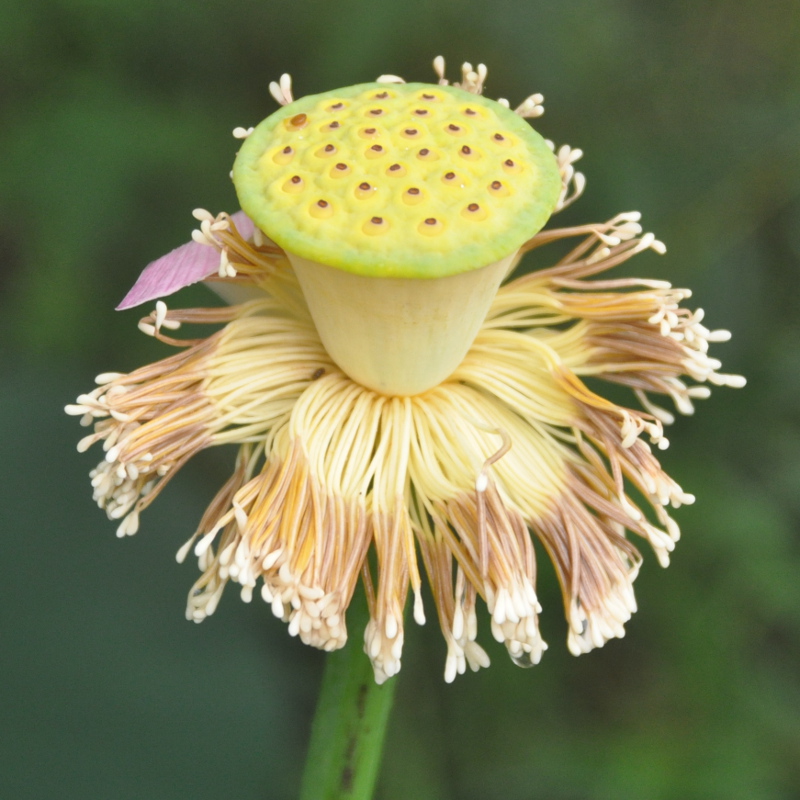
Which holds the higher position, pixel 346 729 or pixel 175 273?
pixel 175 273

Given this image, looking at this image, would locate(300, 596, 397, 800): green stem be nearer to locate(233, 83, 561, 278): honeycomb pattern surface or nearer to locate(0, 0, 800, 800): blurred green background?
locate(0, 0, 800, 800): blurred green background

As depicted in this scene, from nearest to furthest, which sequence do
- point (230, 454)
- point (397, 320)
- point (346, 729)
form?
point (397, 320) < point (346, 729) < point (230, 454)

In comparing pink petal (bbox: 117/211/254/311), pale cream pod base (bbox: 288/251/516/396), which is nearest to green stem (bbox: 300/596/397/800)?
pale cream pod base (bbox: 288/251/516/396)

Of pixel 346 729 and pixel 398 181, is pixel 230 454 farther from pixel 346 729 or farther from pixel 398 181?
pixel 398 181

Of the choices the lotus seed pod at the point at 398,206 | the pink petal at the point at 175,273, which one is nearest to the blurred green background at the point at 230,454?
the pink petal at the point at 175,273

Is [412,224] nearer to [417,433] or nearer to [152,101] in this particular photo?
[417,433]

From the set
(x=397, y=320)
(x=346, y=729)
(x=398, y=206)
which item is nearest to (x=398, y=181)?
(x=398, y=206)
